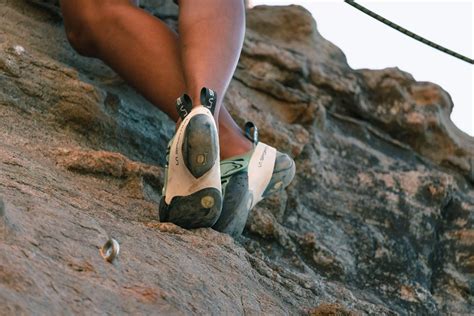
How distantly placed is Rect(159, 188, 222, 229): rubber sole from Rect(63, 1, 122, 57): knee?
2.16 feet

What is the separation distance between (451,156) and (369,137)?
370 millimetres

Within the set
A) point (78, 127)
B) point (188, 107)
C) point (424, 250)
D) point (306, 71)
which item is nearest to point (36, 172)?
point (188, 107)

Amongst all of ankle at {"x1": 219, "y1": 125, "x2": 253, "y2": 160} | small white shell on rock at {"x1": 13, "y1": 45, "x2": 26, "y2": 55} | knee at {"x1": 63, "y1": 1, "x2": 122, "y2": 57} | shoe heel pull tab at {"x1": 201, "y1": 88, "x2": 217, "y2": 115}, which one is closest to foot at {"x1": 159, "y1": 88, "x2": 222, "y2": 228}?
shoe heel pull tab at {"x1": 201, "y1": 88, "x2": 217, "y2": 115}

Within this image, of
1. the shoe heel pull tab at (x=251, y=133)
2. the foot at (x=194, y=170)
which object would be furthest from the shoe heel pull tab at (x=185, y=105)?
the shoe heel pull tab at (x=251, y=133)

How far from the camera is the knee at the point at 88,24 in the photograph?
2.71 metres

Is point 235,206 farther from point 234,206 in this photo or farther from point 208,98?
point 208,98

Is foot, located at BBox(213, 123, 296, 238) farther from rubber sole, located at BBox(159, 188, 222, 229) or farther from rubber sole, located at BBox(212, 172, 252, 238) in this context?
rubber sole, located at BBox(159, 188, 222, 229)

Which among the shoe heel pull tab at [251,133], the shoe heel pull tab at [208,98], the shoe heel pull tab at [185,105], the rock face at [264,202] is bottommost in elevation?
the rock face at [264,202]

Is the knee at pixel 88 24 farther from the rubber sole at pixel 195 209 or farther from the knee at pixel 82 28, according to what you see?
the rubber sole at pixel 195 209

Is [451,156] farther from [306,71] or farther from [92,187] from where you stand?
[92,187]

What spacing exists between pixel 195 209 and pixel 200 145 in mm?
176

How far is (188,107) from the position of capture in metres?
2.35

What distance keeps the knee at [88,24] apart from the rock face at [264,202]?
153 mm

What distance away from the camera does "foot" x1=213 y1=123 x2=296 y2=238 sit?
2447 mm
